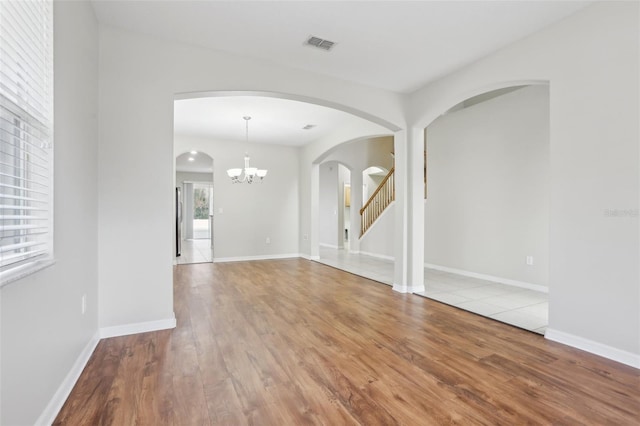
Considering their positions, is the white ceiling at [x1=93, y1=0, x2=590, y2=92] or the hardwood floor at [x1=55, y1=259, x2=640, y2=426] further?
the white ceiling at [x1=93, y1=0, x2=590, y2=92]

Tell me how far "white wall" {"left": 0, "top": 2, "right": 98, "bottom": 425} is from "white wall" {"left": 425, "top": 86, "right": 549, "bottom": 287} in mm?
5418

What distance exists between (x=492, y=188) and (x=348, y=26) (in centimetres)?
376

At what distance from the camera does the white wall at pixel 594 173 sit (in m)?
2.32

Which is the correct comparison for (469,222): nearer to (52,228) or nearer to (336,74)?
(336,74)

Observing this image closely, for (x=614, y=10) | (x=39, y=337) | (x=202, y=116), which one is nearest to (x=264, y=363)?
(x=39, y=337)

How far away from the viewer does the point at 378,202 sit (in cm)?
807

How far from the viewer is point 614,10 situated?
2.40 metres

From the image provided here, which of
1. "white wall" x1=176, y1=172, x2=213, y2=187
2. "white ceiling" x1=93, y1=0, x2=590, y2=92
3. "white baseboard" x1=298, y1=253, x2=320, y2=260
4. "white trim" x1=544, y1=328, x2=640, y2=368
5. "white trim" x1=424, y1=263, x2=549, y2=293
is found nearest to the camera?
"white trim" x1=544, y1=328, x2=640, y2=368

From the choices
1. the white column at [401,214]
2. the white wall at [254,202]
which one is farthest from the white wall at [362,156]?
the white column at [401,214]

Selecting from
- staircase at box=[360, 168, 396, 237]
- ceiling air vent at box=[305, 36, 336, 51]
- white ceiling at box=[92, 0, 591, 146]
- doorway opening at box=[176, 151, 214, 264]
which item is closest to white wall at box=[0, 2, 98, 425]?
white ceiling at box=[92, 0, 591, 146]

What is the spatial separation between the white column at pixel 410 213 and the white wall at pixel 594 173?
1.66 m

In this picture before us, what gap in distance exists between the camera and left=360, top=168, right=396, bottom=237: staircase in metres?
7.68

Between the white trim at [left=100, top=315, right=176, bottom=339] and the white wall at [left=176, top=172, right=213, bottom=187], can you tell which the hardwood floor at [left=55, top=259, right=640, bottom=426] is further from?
the white wall at [left=176, top=172, right=213, bottom=187]

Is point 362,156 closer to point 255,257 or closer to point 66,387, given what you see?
point 255,257
